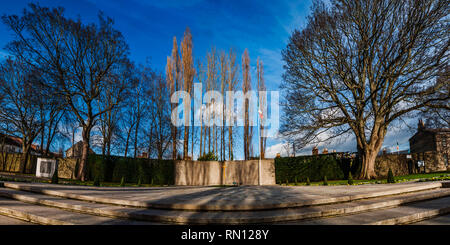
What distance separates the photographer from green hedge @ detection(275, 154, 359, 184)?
18.3 meters

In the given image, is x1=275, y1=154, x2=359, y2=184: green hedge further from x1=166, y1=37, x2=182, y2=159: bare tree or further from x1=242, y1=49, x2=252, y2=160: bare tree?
x1=166, y1=37, x2=182, y2=159: bare tree

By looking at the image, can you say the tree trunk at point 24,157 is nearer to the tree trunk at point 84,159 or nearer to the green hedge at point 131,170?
the green hedge at point 131,170

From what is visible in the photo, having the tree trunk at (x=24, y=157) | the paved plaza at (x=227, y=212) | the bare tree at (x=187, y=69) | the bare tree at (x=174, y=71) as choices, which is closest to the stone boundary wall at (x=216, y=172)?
the bare tree at (x=187, y=69)

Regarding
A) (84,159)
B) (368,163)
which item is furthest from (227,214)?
(84,159)

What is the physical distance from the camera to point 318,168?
61.1ft

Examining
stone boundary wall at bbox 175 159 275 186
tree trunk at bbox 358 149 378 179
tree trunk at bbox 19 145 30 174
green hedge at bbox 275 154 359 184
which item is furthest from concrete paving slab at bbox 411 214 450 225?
tree trunk at bbox 19 145 30 174

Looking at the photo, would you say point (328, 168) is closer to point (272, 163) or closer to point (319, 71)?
point (272, 163)

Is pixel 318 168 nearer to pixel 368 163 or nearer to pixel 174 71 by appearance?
pixel 368 163

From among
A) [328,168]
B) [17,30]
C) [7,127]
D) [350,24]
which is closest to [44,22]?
[17,30]

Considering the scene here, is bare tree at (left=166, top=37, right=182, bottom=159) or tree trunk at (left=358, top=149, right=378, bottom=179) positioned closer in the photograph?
tree trunk at (left=358, top=149, right=378, bottom=179)

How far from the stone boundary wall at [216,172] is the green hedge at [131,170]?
104 centimetres

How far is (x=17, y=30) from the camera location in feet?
45.5

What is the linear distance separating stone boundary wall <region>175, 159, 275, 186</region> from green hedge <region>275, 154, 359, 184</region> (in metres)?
2.19

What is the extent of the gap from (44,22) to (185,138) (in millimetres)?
13963
